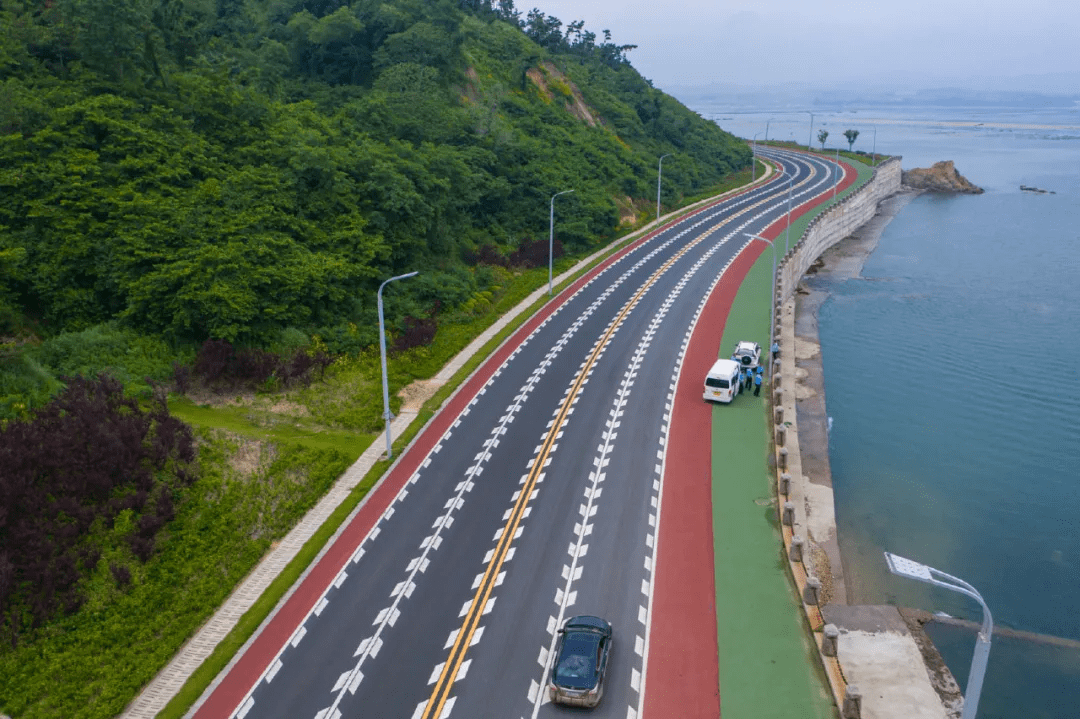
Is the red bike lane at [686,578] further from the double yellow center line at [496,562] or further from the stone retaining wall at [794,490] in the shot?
the double yellow center line at [496,562]

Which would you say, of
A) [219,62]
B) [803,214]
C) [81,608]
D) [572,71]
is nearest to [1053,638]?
[81,608]

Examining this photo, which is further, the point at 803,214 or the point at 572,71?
the point at 572,71

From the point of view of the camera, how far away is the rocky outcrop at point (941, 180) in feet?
487

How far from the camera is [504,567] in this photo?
2955 cm

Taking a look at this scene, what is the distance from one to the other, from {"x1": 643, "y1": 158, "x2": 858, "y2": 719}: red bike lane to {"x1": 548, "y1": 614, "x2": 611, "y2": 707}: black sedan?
1581 mm

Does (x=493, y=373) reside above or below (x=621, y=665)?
above

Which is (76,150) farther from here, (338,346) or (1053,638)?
(1053,638)

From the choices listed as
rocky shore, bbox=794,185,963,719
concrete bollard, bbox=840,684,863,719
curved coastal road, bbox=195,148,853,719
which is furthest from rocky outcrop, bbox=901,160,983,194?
concrete bollard, bbox=840,684,863,719

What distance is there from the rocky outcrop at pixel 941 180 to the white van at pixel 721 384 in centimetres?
12765

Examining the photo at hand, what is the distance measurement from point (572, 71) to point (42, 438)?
105108mm

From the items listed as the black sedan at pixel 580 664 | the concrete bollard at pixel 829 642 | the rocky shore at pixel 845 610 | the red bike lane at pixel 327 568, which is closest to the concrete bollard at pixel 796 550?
the rocky shore at pixel 845 610

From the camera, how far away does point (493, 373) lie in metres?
47.8

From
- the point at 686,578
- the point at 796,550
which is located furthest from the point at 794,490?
the point at 686,578

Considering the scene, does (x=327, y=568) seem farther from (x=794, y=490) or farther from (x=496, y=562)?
(x=794, y=490)
